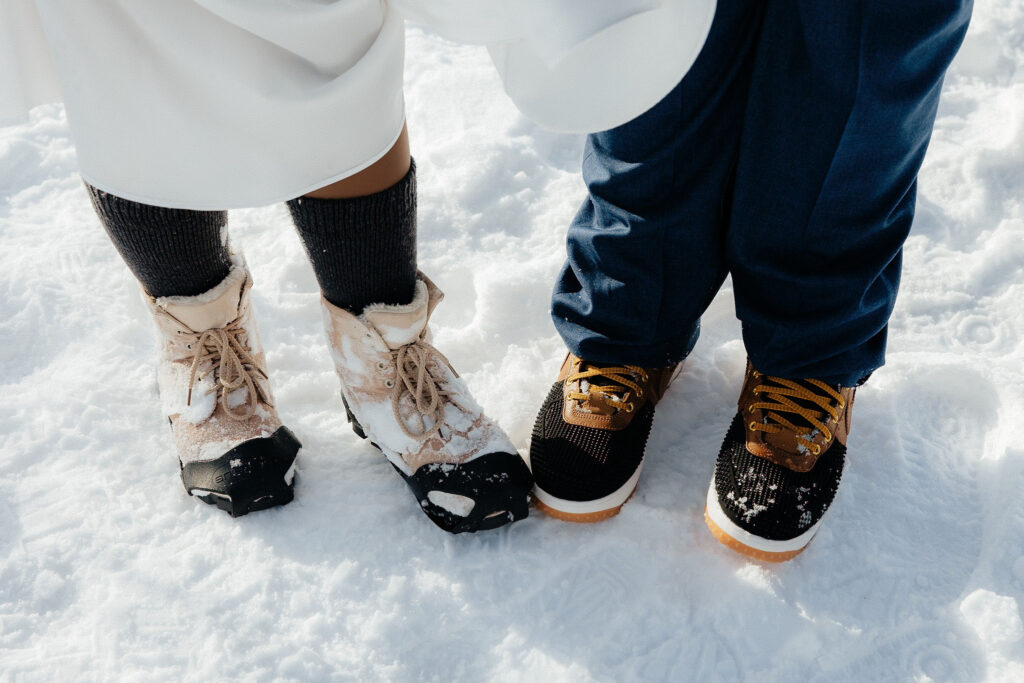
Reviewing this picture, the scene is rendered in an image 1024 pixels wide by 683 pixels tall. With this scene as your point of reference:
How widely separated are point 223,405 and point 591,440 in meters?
0.48

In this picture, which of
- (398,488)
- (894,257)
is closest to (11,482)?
(398,488)

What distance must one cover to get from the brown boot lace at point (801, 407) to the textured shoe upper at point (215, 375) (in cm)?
65

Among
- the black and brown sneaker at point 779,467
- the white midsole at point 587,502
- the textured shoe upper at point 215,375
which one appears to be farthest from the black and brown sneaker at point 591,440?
the textured shoe upper at point 215,375

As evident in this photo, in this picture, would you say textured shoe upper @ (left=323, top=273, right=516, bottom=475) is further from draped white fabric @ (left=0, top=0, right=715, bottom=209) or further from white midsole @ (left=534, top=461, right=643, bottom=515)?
draped white fabric @ (left=0, top=0, right=715, bottom=209)

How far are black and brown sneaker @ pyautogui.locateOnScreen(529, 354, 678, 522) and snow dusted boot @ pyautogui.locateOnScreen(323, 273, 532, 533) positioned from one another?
4 cm

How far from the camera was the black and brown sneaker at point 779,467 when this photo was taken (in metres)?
0.96

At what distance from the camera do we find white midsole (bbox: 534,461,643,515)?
1.01 m

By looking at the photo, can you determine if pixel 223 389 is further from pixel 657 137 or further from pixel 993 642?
pixel 993 642

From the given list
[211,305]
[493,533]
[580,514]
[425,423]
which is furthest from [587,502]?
[211,305]

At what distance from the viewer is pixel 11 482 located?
1.07m

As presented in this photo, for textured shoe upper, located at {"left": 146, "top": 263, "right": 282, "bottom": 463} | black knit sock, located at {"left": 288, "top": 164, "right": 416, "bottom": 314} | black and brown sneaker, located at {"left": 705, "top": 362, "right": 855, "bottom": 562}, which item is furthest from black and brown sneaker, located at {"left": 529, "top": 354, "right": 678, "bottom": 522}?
textured shoe upper, located at {"left": 146, "top": 263, "right": 282, "bottom": 463}

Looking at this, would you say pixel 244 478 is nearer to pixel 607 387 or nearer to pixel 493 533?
pixel 493 533

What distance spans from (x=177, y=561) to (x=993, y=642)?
3.18ft

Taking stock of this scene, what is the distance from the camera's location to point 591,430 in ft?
3.38
